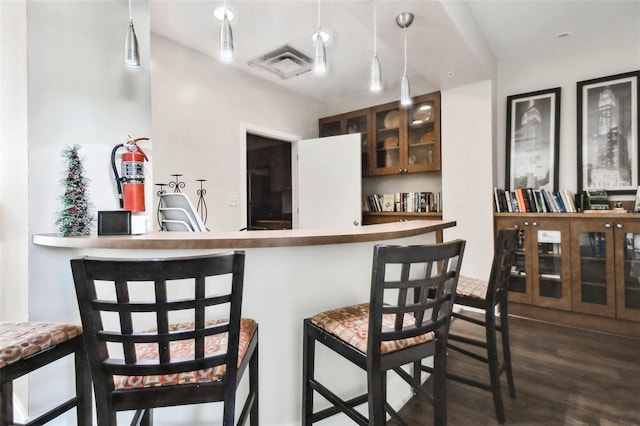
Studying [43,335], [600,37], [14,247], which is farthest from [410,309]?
[600,37]

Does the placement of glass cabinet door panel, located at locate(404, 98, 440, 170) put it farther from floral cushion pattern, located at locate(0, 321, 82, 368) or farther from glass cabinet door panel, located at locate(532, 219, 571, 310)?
floral cushion pattern, located at locate(0, 321, 82, 368)

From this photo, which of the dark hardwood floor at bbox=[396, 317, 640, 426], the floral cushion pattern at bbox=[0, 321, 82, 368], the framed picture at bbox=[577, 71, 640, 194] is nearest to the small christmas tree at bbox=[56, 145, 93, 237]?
the floral cushion pattern at bbox=[0, 321, 82, 368]

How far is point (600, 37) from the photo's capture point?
2.80 m

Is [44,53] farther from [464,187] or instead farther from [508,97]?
[508,97]

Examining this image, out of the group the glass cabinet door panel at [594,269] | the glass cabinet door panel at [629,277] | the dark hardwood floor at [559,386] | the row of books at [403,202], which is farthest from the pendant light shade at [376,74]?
the glass cabinet door panel at [629,277]

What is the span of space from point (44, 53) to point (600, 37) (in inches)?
164

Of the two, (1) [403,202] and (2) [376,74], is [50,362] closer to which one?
(2) [376,74]

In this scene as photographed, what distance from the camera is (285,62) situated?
3.09 m

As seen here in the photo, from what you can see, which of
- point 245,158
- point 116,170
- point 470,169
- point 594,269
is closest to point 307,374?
point 116,170

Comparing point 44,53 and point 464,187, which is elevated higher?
point 44,53

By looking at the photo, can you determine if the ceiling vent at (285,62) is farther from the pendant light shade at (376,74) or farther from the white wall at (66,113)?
the white wall at (66,113)

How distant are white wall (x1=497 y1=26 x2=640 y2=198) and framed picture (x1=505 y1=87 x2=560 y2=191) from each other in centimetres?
7

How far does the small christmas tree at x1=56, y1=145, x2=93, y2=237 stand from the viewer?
135 cm

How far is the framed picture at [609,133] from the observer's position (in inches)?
104
